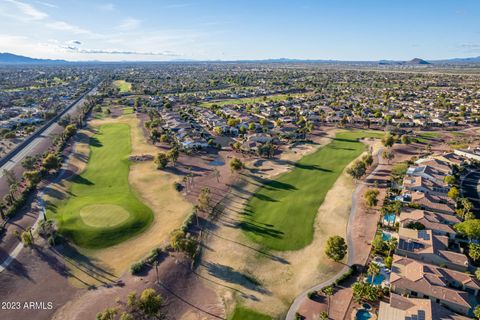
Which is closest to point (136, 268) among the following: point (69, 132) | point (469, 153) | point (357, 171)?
point (357, 171)

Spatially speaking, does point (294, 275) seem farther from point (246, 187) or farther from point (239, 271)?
point (246, 187)

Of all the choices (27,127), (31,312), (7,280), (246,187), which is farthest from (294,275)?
(27,127)

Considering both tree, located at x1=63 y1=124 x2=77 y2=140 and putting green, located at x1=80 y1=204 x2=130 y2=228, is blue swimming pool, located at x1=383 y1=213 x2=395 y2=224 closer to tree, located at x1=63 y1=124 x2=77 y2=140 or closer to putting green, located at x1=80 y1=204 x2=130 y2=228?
putting green, located at x1=80 y1=204 x2=130 y2=228

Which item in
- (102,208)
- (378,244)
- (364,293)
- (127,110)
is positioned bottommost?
(364,293)

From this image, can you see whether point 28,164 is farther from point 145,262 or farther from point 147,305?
point 147,305

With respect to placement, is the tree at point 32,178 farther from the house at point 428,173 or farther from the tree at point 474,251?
the house at point 428,173

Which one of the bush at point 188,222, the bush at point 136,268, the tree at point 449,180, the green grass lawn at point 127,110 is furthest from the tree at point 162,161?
the green grass lawn at point 127,110

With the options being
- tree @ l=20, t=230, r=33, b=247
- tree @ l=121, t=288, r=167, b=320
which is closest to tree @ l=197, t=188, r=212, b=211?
tree @ l=121, t=288, r=167, b=320
